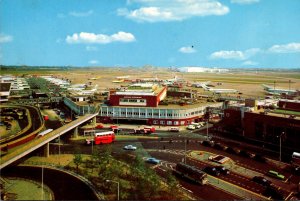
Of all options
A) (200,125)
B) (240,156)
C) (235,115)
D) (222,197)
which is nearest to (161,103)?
(200,125)

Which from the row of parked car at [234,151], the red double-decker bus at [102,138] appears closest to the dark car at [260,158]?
the row of parked car at [234,151]

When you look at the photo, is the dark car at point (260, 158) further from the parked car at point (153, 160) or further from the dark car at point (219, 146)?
the parked car at point (153, 160)

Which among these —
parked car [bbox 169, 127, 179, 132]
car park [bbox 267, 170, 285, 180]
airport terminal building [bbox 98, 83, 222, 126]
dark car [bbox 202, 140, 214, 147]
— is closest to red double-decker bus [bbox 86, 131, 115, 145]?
parked car [bbox 169, 127, 179, 132]

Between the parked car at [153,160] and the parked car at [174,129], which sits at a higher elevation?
the parked car at [174,129]

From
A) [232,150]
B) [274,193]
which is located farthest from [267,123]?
[274,193]

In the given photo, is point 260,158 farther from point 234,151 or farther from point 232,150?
point 232,150

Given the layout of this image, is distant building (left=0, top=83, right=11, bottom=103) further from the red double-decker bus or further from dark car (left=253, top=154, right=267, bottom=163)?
dark car (left=253, top=154, right=267, bottom=163)

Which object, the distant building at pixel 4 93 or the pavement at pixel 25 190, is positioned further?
the distant building at pixel 4 93

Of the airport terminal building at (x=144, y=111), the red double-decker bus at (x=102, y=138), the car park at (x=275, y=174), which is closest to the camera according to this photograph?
the car park at (x=275, y=174)

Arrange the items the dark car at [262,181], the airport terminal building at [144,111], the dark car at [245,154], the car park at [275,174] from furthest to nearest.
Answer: the airport terminal building at [144,111] < the dark car at [245,154] < the car park at [275,174] < the dark car at [262,181]
